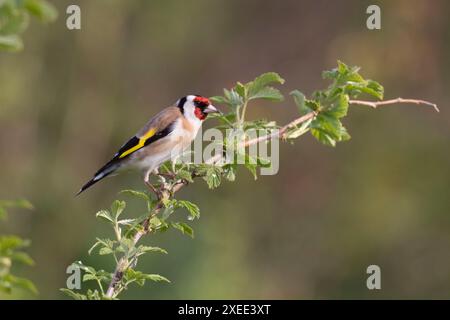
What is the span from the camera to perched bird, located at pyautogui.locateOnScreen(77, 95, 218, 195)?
488cm

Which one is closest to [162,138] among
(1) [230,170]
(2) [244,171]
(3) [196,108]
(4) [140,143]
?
(4) [140,143]

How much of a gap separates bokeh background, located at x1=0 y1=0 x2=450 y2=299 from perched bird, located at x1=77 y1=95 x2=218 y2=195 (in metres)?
3.96

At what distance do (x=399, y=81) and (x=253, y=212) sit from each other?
2.50 m

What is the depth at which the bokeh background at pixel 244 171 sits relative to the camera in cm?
985

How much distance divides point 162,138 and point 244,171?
5.28 metres

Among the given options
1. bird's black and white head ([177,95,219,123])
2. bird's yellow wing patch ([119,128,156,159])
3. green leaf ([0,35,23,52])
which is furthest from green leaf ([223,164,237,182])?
bird's black and white head ([177,95,219,123])

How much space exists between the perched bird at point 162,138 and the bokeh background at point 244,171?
3.96 m

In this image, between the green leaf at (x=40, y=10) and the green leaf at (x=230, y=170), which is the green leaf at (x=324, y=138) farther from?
the green leaf at (x=40, y=10)

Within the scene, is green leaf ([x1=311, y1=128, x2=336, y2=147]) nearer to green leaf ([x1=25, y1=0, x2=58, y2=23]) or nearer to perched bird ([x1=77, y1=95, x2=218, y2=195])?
green leaf ([x1=25, y1=0, x2=58, y2=23])

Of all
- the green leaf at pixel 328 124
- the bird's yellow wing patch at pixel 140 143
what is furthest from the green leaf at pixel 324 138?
the bird's yellow wing patch at pixel 140 143

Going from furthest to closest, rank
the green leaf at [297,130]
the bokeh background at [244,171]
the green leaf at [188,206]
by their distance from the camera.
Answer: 1. the bokeh background at [244,171]
2. the green leaf at [297,130]
3. the green leaf at [188,206]

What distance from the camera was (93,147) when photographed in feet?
35.0

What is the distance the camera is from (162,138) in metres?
5.08

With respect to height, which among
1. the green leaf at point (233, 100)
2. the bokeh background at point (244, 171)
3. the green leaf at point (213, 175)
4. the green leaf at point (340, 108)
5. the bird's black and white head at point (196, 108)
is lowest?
the green leaf at point (213, 175)
